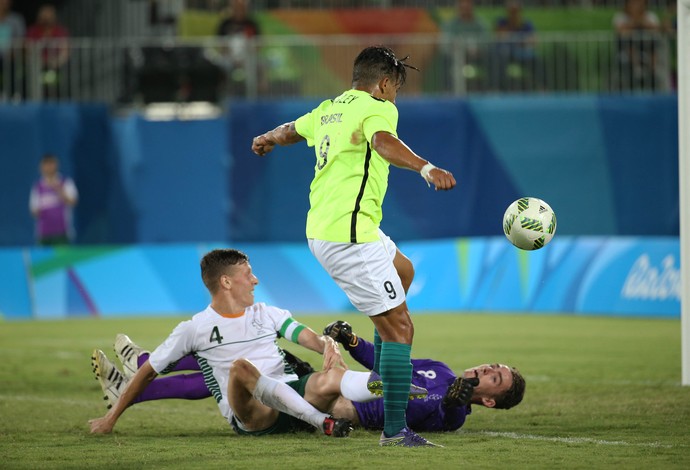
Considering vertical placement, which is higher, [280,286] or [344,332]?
[344,332]

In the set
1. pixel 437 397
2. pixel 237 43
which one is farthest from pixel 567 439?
pixel 237 43

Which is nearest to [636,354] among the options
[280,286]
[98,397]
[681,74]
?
[681,74]

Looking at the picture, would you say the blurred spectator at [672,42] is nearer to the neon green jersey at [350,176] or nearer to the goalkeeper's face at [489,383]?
the goalkeeper's face at [489,383]

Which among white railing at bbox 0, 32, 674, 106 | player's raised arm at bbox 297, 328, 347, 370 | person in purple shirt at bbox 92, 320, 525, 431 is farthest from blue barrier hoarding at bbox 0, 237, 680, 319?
player's raised arm at bbox 297, 328, 347, 370

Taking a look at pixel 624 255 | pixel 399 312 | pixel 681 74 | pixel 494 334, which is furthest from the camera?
pixel 624 255

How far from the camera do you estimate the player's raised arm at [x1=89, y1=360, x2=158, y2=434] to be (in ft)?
25.7

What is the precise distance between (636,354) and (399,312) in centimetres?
595

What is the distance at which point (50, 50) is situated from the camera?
19.3m

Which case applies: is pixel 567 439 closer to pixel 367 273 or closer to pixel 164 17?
pixel 367 273

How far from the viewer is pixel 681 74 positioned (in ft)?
32.6

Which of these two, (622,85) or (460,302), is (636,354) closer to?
(460,302)

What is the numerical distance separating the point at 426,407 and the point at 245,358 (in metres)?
1.20

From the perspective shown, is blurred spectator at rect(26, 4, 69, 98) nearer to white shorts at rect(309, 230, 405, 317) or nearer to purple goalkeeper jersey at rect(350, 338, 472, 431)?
purple goalkeeper jersey at rect(350, 338, 472, 431)

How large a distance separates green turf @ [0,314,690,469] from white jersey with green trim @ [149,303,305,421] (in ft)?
1.42
